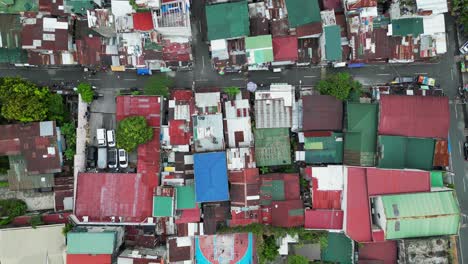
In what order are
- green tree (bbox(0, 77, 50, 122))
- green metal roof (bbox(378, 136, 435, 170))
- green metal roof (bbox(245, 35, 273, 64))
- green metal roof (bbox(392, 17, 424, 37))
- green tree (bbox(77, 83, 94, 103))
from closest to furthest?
green tree (bbox(0, 77, 50, 122)), green metal roof (bbox(378, 136, 435, 170)), green metal roof (bbox(245, 35, 273, 64)), green metal roof (bbox(392, 17, 424, 37)), green tree (bbox(77, 83, 94, 103))

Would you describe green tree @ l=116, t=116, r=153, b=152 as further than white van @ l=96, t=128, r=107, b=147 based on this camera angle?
No

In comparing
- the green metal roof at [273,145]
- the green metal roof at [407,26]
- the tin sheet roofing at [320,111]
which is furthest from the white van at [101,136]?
the green metal roof at [407,26]

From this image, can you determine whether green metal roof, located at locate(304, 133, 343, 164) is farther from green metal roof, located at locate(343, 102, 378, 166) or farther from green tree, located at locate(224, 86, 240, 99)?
green tree, located at locate(224, 86, 240, 99)

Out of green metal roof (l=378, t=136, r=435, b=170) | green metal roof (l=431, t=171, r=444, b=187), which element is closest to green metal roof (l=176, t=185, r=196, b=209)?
green metal roof (l=378, t=136, r=435, b=170)

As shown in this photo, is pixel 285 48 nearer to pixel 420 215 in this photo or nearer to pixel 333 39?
pixel 333 39

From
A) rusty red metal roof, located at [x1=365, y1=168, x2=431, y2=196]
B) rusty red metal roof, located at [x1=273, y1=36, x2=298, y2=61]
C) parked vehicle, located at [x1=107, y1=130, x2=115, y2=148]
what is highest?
rusty red metal roof, located at [x1=273, y1=36, x2=298, y2=61]

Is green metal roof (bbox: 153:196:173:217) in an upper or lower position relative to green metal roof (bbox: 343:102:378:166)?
lower
